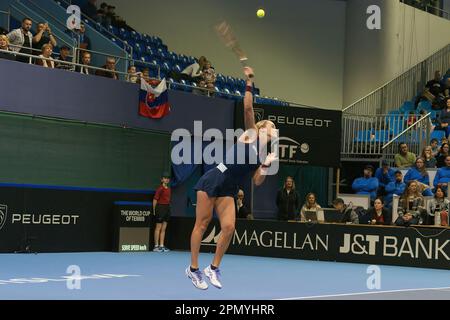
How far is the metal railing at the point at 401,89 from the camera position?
31.7m

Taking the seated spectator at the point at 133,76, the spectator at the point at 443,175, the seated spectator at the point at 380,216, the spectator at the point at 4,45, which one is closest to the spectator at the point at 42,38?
the spectator at the point at 4,45

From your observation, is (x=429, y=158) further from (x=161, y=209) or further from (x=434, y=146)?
(x=161, y=209)

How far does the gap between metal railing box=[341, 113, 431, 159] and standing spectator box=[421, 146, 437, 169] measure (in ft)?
6.29

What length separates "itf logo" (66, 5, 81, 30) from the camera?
2429cm

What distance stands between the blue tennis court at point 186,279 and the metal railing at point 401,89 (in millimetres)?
11473

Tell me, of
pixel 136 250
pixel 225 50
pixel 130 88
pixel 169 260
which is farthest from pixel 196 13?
pixel 169 260

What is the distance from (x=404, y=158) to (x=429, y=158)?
99cm

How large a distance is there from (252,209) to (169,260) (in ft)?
27.7

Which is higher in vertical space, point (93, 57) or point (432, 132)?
point (93, 57)

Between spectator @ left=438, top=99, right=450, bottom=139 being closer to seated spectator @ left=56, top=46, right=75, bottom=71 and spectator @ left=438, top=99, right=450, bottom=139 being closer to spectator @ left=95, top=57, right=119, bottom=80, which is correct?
spectator @ left=95, top=57, right=119, bottom=80

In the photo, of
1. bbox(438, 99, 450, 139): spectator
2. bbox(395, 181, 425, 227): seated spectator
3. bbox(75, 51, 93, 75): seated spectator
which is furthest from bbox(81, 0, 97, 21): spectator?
bbox(395, 181, 425, 227): seated spectator

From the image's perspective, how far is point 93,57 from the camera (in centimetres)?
2548

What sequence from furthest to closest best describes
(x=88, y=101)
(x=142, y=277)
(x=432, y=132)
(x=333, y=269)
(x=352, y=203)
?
(x=432, y=132) < (x=352, y=203) < (x=88, y=101) < (x=333, y=269) < (x=142, y=277)
